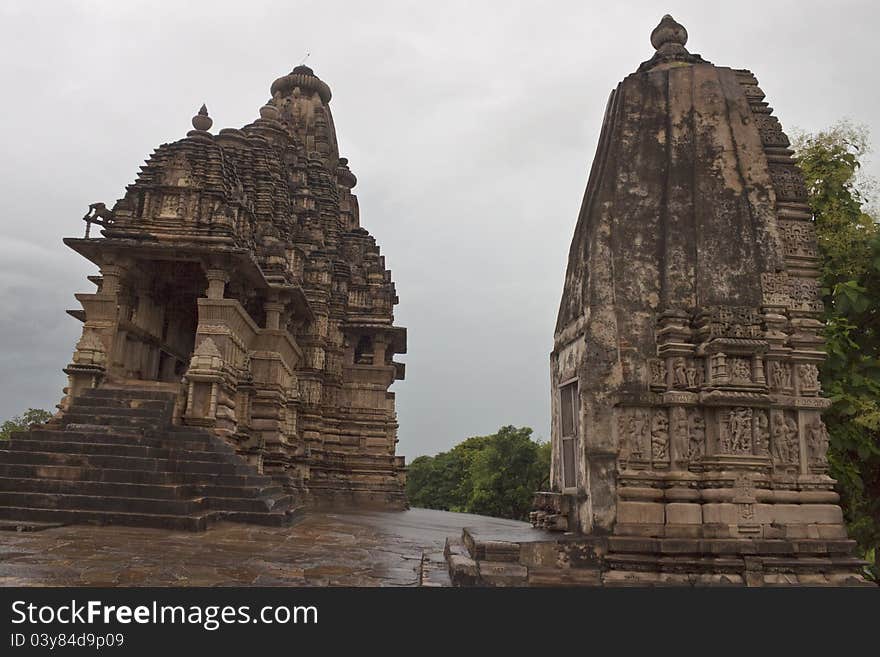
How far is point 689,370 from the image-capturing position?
270 inches

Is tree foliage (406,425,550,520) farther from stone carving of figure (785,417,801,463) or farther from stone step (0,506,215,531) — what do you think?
stone carving of figure (785,417,801,463)

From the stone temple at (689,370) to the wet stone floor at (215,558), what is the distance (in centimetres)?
99

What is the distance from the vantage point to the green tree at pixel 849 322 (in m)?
8.69

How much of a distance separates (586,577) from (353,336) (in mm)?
19617

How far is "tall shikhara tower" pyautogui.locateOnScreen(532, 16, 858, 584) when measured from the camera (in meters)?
6.43

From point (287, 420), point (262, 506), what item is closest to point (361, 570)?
point (262, 506)

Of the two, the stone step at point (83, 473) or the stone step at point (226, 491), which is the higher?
the stone step at point (83, 473)

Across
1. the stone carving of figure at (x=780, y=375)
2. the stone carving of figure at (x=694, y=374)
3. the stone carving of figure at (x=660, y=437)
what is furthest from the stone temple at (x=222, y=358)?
the stone carving of figure at (x=780, y=375)

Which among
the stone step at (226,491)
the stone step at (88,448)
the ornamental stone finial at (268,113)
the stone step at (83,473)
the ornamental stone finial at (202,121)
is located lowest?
the stone step at (226,491)

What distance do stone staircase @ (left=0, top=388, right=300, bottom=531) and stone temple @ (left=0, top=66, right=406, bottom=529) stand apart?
3 centimetres

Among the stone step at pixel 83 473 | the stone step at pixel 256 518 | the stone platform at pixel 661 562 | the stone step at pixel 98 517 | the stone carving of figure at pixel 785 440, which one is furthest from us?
the stone step at pixel 256 518

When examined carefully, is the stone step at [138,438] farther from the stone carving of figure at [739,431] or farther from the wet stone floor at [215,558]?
the stone carving of figure at [739,431]
